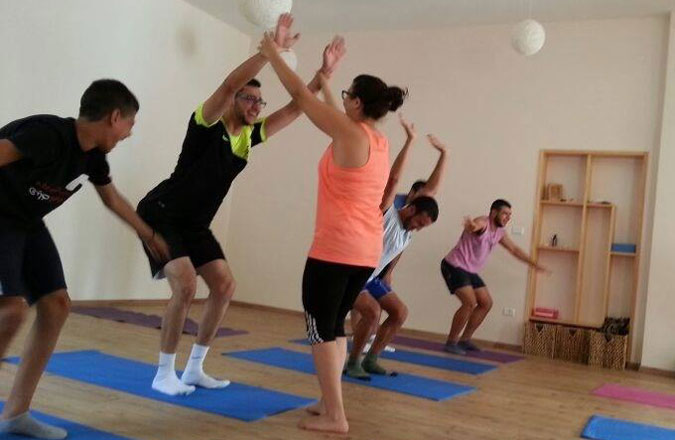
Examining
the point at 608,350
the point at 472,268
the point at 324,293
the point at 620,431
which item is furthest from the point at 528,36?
the point at 324,293

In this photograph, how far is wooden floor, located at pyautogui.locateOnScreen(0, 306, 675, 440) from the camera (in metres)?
2.63

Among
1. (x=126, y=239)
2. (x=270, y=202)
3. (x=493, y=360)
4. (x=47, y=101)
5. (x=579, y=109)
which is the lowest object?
(x=493, y=360)

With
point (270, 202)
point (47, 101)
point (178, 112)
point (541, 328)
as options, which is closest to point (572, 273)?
point (541, 328)

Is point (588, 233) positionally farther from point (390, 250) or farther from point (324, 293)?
point (324, 293)

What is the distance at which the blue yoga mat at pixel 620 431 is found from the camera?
316 centimetres

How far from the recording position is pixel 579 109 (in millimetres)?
6531

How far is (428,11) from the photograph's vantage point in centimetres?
675

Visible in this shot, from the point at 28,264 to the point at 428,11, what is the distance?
5405mm

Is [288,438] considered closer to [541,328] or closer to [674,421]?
[674,421]

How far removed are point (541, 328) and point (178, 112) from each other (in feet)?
13.7

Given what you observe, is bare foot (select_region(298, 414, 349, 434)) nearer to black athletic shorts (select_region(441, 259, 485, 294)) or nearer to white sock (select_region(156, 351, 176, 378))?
white sock (select_region(156, 351, 176, 378))

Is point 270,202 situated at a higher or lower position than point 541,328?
higher

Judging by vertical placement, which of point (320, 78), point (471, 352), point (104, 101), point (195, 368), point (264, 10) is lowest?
point (471, 352)

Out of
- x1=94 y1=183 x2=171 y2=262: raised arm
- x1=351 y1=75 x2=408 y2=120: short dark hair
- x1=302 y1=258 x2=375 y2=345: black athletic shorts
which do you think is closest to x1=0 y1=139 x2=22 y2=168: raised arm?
x1=94 y1=183 x2=171 y2=262: raised arm
